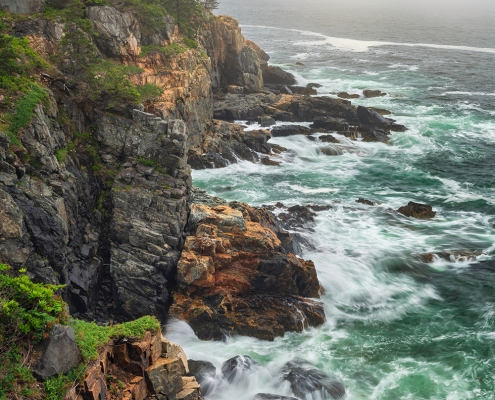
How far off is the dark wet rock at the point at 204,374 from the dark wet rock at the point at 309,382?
10.1ft

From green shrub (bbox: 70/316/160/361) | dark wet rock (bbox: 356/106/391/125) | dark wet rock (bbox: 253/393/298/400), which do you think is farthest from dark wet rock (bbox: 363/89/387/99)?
green shrub (bbox: 70/316/160/361)

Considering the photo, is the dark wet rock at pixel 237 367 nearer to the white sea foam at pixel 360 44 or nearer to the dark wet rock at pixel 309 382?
the dark wet rock at pixel 309 382

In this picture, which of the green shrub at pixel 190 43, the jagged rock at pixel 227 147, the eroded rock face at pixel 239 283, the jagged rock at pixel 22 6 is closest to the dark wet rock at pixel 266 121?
the jagged rock at pixel 227 147

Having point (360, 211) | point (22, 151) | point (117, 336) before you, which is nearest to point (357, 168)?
point (360, 211)

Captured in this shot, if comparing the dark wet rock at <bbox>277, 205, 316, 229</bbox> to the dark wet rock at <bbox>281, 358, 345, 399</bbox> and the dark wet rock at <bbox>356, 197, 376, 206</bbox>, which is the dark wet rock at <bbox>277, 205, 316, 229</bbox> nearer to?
the dark wet rock at <bbox>356, 197, 376, 206</bbox>

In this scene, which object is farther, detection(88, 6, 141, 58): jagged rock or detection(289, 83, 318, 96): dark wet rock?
detection(289, 83, 318, 96): dark wet rock

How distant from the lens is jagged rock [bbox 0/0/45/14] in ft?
94.5

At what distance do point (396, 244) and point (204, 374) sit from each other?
17216 millimetres

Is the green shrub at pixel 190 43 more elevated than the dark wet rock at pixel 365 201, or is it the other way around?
the green shrub at pixel 190 43

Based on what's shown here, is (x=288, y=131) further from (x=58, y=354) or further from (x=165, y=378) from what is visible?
(x=58, y=354)

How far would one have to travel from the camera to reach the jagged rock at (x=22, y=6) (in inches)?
1134

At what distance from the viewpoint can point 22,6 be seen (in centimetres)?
2955

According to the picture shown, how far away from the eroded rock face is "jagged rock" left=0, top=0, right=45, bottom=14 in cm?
1576

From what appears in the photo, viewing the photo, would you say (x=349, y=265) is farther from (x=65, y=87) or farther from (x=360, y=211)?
(x=65, y=87)
